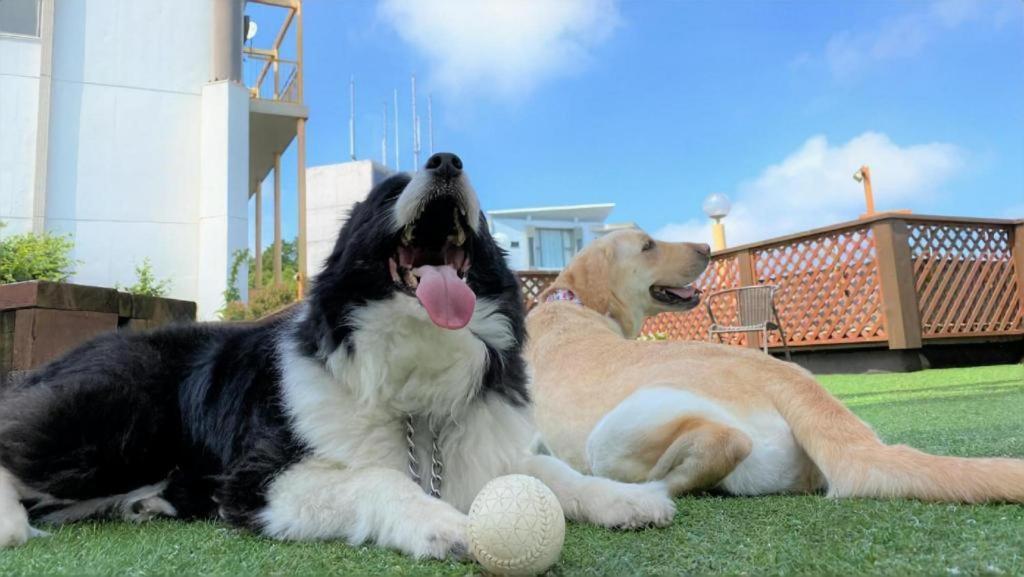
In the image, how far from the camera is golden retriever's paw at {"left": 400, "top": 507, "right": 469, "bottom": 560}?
5.22 feet

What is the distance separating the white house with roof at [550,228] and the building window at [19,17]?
21.6 meters

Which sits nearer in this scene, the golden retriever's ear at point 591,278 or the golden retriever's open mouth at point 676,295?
the golden retriever's ear at point 591,278

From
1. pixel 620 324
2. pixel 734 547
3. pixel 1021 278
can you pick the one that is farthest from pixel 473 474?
pixel 1021 278

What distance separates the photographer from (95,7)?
46.3 feet

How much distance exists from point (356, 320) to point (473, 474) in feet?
2.02

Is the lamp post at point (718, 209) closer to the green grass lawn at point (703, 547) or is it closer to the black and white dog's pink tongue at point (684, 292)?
the black and white dog's pink tongue at point (684, 292)

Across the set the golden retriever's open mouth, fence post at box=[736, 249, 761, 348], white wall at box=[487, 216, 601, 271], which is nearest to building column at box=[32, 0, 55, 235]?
the golden retriever's open mouth

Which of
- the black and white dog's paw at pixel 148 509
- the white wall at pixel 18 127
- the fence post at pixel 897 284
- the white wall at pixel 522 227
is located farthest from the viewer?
the white wall at pixel 522 227

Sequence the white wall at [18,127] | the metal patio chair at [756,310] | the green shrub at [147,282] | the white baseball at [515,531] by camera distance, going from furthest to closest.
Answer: the white wall at [18,127], the green shrub at [147,282], the metal patio chair at [756,310], the white baseball at [515,531]

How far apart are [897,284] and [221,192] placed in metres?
13.1

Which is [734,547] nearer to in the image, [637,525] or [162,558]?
[637,525]

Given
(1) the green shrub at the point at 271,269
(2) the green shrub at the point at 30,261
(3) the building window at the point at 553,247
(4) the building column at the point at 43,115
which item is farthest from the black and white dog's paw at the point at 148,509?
(3) the building window at the point at 553,247

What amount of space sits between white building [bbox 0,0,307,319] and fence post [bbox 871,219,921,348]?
1227cm

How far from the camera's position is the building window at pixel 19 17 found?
13.2 m
